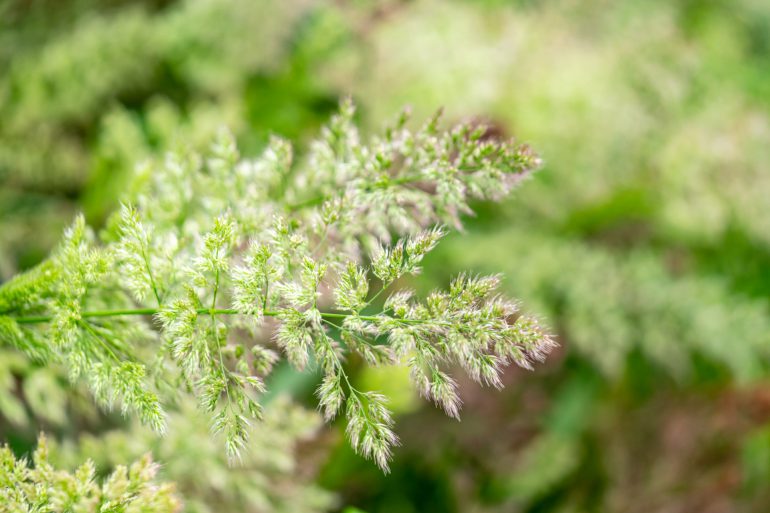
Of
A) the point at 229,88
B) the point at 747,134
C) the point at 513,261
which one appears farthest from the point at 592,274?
the point at 229,88

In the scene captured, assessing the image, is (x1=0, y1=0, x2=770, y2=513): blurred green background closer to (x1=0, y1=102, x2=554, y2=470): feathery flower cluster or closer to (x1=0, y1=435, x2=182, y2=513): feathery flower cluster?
(x1=0, y1=102, x2=554, y2=470): feathery flower cluster

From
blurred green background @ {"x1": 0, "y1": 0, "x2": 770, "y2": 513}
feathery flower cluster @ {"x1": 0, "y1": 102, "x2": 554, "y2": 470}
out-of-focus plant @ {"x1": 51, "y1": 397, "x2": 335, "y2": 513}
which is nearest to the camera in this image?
feathery flower cluster @ {"x1": 0, "y1": 102, "x2": 554, "y2": 470}

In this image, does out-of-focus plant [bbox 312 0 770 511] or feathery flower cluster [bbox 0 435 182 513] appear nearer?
feathery flower cluster [bbox 0 435 182 513]

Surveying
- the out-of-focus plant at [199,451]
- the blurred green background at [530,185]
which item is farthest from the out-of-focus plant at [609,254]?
the out-of-focus plant at [199,451]

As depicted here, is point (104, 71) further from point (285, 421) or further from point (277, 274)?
point (277, 274)

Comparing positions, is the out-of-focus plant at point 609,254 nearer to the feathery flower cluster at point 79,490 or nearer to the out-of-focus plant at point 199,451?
the out-of-focus plant at point 199,451

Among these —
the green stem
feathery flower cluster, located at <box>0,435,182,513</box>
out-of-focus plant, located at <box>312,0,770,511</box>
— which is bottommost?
feathery flower cluster, located at <box>0,435,182,513</box>

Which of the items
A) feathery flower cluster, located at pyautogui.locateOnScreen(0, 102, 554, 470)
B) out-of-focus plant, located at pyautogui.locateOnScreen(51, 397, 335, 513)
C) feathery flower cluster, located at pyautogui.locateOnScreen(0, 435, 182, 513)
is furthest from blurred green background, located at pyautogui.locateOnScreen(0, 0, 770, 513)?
feathery flower cluster, located at pyautogui.locateOnScreen(0, 435, 182, 513)
